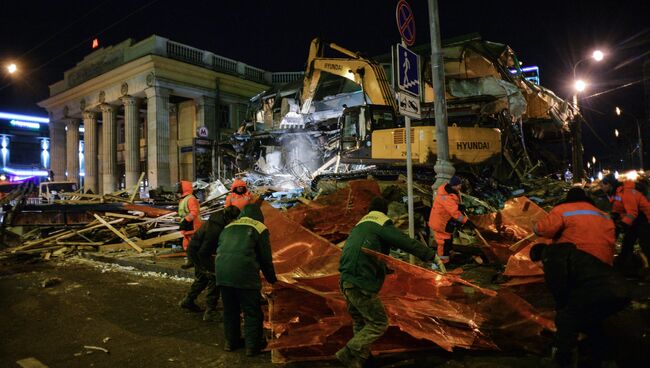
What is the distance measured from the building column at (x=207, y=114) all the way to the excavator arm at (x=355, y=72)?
14.6m

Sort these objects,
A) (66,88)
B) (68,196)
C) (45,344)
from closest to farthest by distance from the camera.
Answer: (45,344)
(68,196)
(66,88)

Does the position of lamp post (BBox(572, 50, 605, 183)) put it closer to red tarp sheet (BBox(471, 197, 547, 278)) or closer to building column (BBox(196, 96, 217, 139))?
red tarp sheet (BBox(471, 197, 547, 278))

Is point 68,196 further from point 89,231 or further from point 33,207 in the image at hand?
point 89,231

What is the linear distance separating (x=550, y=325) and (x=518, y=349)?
14.9 inches

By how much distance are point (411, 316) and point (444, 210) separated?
284 cm

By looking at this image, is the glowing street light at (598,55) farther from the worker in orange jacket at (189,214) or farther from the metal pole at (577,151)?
the worker in orange jacket at (189,214)

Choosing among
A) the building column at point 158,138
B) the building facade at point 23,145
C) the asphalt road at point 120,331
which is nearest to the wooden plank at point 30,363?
the asphalt road at point 120,331

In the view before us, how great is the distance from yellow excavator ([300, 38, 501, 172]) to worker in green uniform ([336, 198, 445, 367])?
6435 millimetres

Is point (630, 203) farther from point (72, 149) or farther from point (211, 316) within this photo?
point (72, 149)

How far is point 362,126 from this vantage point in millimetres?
11078

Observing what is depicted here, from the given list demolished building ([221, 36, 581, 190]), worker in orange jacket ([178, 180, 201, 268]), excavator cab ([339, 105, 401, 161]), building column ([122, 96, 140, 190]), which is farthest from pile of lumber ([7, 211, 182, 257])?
building column ([122, 96, 140, 190])

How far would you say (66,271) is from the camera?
841 centimetres

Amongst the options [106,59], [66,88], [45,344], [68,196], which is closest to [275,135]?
[68,196]

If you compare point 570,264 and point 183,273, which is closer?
point 570,264
